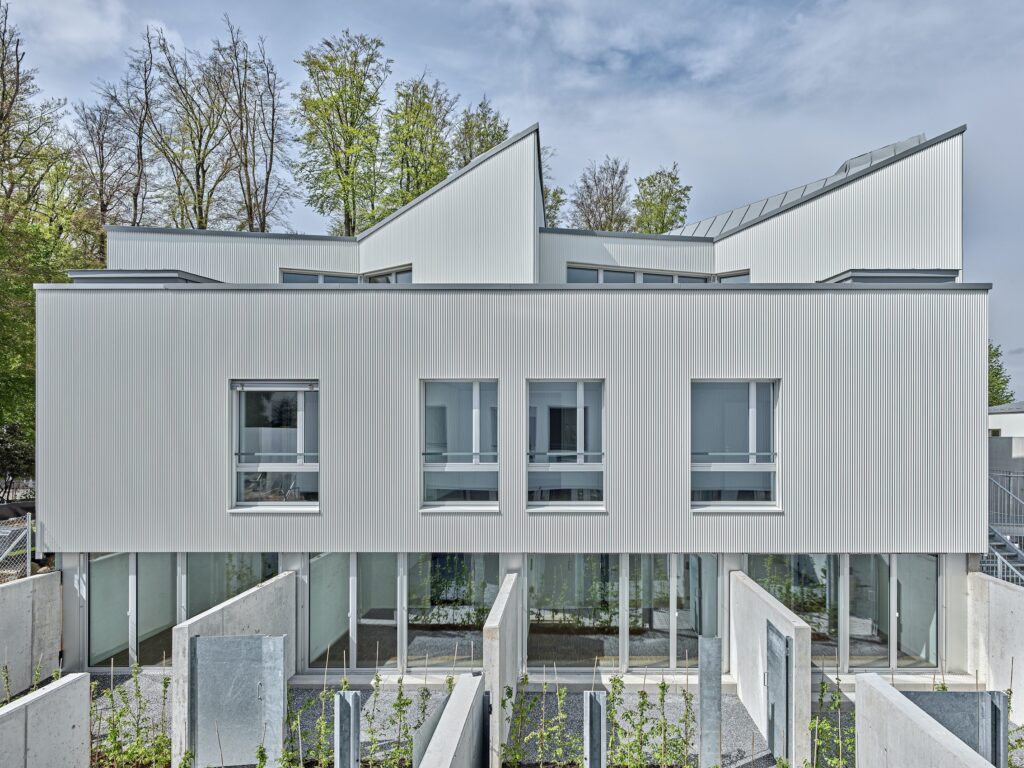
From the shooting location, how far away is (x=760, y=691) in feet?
22.7

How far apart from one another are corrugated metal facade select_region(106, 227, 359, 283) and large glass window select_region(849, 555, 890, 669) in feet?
34.8

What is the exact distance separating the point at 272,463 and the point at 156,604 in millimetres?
2741

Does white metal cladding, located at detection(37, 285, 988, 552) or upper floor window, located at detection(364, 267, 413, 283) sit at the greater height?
upper floor window, located at detection(364, 267, 413, 283)

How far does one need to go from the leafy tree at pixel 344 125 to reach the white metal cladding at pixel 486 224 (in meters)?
9.39

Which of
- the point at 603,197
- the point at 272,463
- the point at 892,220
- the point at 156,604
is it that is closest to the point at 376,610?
the point at 272,463

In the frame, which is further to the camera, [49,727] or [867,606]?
[867,606]

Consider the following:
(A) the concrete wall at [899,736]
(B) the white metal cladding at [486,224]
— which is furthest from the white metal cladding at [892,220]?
(A) the concrete wall at [899,736]

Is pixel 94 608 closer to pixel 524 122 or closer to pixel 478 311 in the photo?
pixel 478 311

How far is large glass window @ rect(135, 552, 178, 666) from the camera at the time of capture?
8.39 m

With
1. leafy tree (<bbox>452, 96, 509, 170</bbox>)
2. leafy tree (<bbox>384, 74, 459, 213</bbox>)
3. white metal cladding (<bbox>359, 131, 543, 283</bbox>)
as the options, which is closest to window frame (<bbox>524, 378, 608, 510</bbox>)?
white metal cladding (<bbox>359, 131, 543, 283</bbox>)

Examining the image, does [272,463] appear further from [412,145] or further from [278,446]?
[412,145]

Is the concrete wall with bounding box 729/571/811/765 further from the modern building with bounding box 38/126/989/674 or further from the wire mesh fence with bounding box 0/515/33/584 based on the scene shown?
the wire mesh fence with bounding box 0/515/33/584

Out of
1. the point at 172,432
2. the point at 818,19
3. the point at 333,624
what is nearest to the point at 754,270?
the point at 818,19

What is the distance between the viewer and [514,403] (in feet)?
26.7
